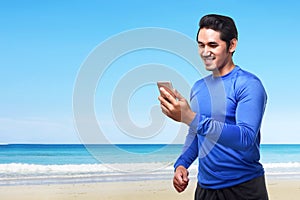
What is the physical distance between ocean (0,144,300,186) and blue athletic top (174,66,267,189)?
12cm

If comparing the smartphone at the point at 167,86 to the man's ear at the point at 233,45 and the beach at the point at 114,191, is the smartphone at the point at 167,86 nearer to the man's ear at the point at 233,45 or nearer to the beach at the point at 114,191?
the man's ear at the point at 233,45

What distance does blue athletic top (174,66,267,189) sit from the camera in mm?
1562

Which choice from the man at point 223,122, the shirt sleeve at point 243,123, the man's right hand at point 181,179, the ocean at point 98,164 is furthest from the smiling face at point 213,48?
the man's right hand at point 181,179

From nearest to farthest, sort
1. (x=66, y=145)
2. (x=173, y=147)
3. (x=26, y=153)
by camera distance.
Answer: (x=173, y=147), (x=26, y=153), (x=66, y=145)

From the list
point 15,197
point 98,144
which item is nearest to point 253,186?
point 98,144

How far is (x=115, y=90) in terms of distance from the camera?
4.95ft

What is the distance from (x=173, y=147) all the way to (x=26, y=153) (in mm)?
20433

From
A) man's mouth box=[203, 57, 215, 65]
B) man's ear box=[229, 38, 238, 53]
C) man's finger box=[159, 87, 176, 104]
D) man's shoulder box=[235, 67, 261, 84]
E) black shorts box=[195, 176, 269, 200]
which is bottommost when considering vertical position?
black shorts box=[195, 176, 269, 200]

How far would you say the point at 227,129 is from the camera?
154 centimetres

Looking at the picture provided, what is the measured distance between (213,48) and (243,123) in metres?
0.26

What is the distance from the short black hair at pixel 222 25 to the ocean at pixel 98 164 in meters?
0.39

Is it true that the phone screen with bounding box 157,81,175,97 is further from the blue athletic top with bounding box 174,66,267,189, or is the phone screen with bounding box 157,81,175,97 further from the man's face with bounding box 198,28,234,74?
the man's face with bounding box 198,28,234,74

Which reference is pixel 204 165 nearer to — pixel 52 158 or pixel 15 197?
pixel 15 197

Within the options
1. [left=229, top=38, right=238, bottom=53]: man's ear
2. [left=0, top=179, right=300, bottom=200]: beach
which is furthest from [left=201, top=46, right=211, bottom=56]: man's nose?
[left=0, top=179, right=300, bottom=200]: beach
